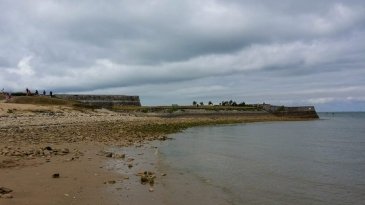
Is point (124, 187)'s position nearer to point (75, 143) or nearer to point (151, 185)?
point (151, 185)

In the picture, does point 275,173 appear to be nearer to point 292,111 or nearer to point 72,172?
point 72,172

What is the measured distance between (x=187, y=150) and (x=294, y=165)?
24.9 ft

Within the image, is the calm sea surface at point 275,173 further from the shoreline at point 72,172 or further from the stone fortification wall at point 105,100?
the stone fortification wall at point 105,100

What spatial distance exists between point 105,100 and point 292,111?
49001 mm

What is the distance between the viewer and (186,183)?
1462 centimetres

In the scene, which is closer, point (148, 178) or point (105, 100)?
point (148, 178)

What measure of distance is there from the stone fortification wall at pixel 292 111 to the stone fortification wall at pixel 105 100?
33539 mm

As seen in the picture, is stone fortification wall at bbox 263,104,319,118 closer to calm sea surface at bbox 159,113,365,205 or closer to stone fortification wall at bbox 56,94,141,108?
stone fortification wall at bbox 56,94,141,108

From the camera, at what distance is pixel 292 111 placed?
10925 cm

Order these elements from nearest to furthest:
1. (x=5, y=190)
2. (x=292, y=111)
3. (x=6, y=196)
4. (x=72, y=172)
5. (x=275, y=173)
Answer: (x=6, y=196)
(x=5, y=190)
(x=72, y=172)
(x=275, y=173)
(x=292, y=111)

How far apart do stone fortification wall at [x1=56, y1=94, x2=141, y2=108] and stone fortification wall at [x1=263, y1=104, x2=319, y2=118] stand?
33539 millimetres

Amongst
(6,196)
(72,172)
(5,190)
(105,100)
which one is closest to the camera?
(6,196)

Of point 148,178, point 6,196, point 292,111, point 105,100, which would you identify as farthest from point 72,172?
point 292,111

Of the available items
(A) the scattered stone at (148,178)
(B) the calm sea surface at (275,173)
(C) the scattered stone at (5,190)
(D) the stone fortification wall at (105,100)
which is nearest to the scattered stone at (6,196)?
(C) the scattered stone at (5,190)
